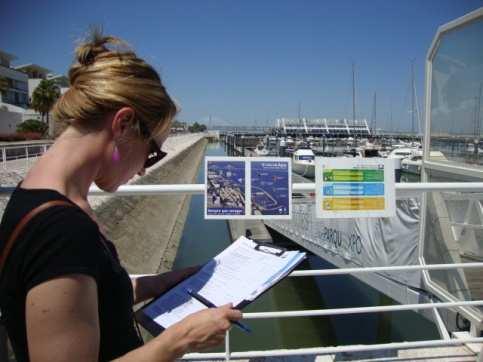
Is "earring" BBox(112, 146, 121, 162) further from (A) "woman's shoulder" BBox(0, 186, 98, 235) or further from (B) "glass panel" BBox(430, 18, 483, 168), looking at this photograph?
(B) "glass panel" BBox(430, 18, 483, 168)

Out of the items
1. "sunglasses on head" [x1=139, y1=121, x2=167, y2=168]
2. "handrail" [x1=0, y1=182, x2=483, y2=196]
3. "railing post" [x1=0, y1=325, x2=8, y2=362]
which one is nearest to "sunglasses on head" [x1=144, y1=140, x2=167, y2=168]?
"sunglasses on head" [x1=139, y1=121, x2=167, y2=168]

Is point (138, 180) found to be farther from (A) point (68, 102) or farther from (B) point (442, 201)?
(A) point (68, 102)

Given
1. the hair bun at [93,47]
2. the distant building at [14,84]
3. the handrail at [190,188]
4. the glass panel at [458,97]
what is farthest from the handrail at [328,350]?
the distant building at [14,84]

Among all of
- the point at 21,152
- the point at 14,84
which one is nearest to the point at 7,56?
the point at 14,84

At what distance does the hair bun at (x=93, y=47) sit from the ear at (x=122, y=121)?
0.22m

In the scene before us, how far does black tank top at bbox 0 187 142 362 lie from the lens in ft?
3.00

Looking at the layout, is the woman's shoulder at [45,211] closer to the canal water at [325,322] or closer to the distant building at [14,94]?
the canal water at [325,322]

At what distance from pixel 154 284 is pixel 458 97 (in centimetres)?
327

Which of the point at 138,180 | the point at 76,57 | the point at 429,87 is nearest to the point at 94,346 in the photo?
the point at 76,57

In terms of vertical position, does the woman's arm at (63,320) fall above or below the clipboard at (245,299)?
above

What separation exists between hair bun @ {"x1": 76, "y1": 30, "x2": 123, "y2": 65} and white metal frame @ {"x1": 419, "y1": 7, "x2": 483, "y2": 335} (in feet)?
10.1

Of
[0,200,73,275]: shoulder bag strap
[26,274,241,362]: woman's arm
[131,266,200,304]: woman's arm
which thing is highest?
[0,200,73,275]: shoulder bag strap

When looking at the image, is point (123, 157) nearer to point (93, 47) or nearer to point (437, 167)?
point (93, 47)

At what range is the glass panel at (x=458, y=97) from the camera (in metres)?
3.49
